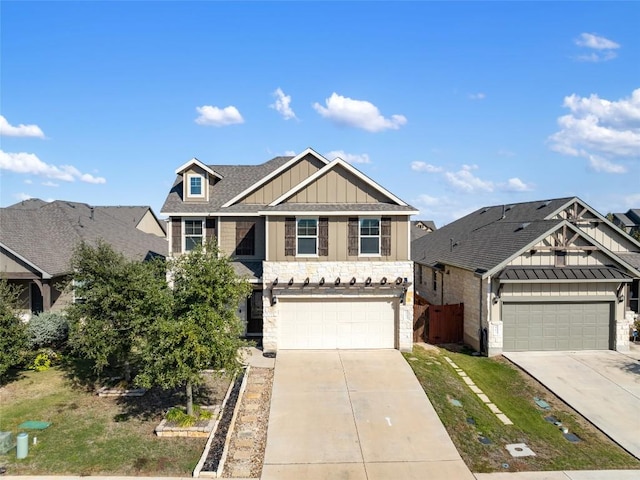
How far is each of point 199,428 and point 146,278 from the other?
5.15m

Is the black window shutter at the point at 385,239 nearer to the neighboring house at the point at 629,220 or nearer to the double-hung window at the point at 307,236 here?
the double-hung window at the point at 307,236

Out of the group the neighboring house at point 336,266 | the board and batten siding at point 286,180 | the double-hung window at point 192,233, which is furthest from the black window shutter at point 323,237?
the double-hung window at point 192,233

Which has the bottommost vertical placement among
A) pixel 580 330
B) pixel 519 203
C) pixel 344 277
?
pixel 580 330

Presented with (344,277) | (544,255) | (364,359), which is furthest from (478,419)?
(544,255)

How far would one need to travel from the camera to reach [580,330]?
18.2m

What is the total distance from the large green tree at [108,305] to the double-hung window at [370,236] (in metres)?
7.79

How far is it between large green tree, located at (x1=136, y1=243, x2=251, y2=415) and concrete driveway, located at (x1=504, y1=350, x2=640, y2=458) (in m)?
10.6

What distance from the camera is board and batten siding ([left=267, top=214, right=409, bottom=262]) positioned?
17.4 m

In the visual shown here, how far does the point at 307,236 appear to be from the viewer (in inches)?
689

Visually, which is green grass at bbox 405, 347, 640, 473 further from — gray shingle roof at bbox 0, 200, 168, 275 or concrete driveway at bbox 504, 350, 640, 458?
gray shingle roof at bbox 0, 200, 168, 275

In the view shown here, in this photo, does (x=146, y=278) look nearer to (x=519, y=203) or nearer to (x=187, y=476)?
(x=187, y=476)

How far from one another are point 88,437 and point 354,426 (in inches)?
272

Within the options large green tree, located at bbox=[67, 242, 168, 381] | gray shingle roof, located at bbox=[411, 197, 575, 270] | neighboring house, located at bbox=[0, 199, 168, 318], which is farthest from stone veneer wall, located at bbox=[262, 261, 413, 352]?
neighboring house, located at bbox=[0, 199, 168, 318]

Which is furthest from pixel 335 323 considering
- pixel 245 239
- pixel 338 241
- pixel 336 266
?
pixel 245 239
